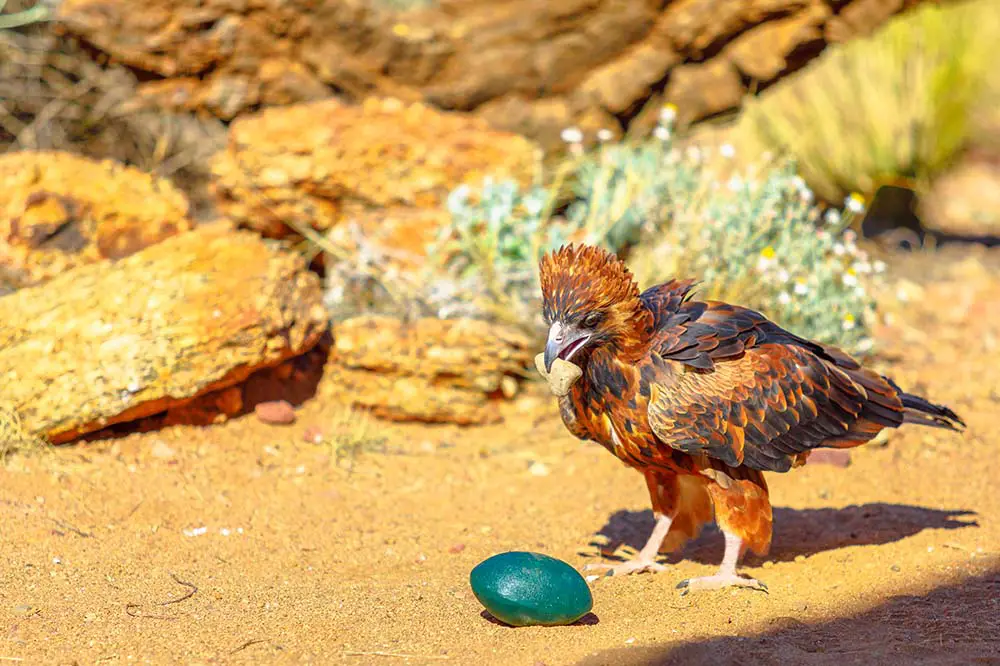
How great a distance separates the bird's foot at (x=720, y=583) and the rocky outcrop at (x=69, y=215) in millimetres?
4015

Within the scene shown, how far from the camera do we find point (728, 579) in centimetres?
412

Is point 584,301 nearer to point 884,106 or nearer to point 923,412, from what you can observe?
point 923,412

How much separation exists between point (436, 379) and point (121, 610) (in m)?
2.72

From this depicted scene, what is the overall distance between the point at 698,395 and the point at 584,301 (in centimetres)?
62

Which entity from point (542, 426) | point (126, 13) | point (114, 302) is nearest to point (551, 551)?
point (542, 426)

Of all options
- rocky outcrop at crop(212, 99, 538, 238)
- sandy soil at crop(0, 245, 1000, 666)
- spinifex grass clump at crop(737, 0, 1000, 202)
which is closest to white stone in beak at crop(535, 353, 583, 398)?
sandy soil at crop(0, 245, 1000, 666)

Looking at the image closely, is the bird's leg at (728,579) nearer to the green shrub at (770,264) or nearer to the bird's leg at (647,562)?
the bird's leg at (647,562)

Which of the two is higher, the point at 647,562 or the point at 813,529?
the point at 647,562

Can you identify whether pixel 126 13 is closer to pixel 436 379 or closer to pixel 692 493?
pixel 436 379

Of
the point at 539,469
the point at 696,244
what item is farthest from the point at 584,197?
the point at 539,469

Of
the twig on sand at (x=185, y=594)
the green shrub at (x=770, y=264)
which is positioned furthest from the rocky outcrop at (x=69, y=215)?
the green shrub at (x=770, y=264)

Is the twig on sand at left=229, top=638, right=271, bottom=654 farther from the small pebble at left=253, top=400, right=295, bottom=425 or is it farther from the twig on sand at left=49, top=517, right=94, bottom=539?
the small pebble at left=253, top=400, right=295, bottom=425

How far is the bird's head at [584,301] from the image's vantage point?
367cm

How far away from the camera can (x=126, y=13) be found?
721 centimetres
